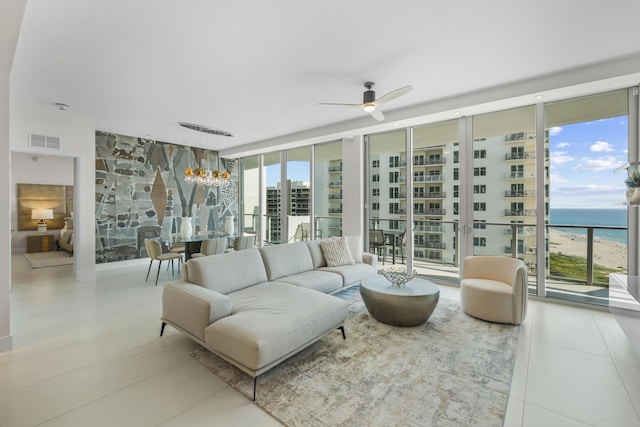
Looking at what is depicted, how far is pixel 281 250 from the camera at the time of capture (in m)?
3.96

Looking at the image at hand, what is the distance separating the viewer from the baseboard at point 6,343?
2.67 m

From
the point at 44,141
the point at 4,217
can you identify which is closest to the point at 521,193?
the point at 4,217

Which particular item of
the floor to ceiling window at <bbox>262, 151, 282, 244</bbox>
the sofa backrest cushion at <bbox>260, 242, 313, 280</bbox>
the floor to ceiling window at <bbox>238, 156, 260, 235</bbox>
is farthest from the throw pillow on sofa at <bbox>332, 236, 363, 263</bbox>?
the floor to ceiling window at <bbox>238, 156, 260, 235</bbox>

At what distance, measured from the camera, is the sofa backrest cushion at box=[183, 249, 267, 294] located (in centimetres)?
293

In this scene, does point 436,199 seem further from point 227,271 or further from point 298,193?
point 227,271

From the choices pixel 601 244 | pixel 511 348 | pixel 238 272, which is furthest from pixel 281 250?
pixel 601 244

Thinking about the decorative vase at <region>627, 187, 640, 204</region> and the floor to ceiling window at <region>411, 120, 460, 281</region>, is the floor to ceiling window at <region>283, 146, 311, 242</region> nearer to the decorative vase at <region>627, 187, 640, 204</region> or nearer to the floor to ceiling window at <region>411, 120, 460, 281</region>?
the floor to ceiling window at <region>411, 120, 460, 281</region>

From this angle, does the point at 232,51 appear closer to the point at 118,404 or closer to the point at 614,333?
the point at 118,404

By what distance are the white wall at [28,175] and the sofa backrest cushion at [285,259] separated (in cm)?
790

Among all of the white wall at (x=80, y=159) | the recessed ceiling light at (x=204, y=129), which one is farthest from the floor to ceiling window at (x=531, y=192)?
the white wall at (x=80, y=159)

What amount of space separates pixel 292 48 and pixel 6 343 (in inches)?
154

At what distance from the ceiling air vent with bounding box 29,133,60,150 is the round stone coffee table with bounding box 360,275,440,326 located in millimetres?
5500

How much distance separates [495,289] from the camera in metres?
3.33

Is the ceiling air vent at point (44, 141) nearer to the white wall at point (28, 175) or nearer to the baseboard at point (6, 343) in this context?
the baseboard at point (6, 343)
